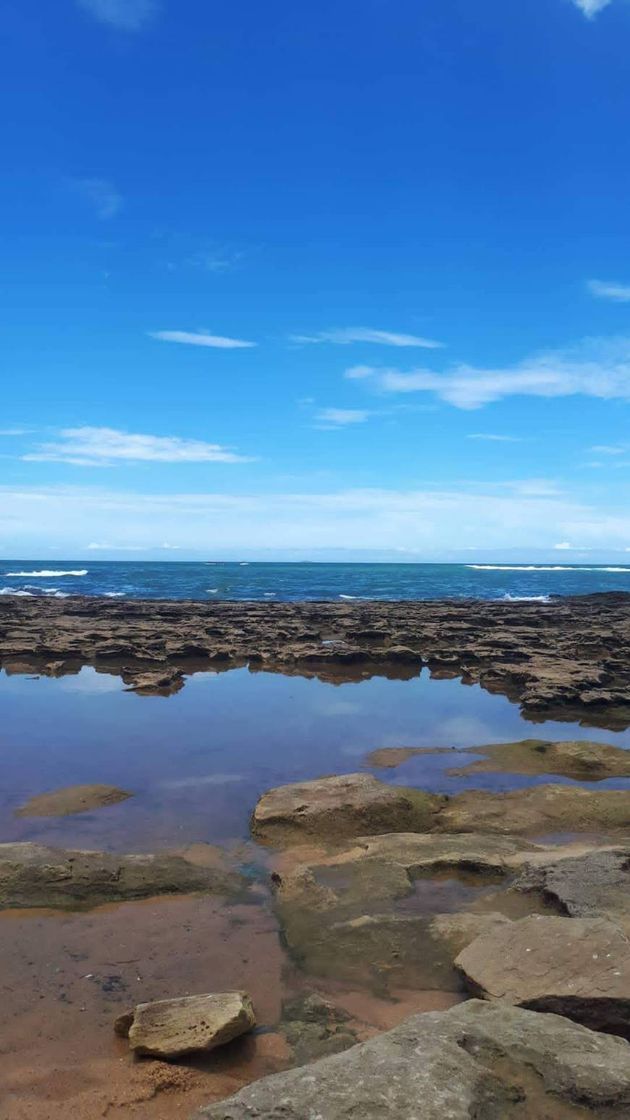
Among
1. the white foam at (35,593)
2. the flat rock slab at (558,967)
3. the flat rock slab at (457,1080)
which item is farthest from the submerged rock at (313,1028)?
the white foam at (35,593)

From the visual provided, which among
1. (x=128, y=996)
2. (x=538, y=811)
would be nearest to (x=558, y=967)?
(x=128, y=996)

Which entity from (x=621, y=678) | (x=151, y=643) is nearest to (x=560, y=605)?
(x=621, y=678)

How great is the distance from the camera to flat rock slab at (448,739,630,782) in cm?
1115

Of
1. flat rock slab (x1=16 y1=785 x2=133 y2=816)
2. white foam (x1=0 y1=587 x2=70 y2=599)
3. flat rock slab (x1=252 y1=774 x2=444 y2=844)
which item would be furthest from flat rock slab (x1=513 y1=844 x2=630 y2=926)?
white foam (x1=0 y1=587 x2=70 y2=599)

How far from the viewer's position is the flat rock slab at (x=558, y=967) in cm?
455

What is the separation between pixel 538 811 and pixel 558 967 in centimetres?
454

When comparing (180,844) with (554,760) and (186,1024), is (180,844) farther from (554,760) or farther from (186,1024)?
(554,760)

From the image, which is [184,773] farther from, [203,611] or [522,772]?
[203,611]

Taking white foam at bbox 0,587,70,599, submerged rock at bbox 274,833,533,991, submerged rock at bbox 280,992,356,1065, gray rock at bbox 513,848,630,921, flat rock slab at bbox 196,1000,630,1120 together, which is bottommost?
submerged rock at bbox 274,833,533,991

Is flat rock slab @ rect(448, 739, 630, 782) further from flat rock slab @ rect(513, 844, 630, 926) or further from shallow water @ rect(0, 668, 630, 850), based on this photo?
flat rock slab @ rect(513, 844, 630, 926)

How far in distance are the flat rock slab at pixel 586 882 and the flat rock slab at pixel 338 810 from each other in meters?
1.97

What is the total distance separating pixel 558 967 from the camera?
4953 mm

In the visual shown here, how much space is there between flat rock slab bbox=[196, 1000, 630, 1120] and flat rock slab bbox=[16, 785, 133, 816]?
20.7 feet

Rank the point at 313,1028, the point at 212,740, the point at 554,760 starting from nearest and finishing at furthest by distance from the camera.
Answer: the point at 313,1028 < the point at 554,760 < the point at 212,740
